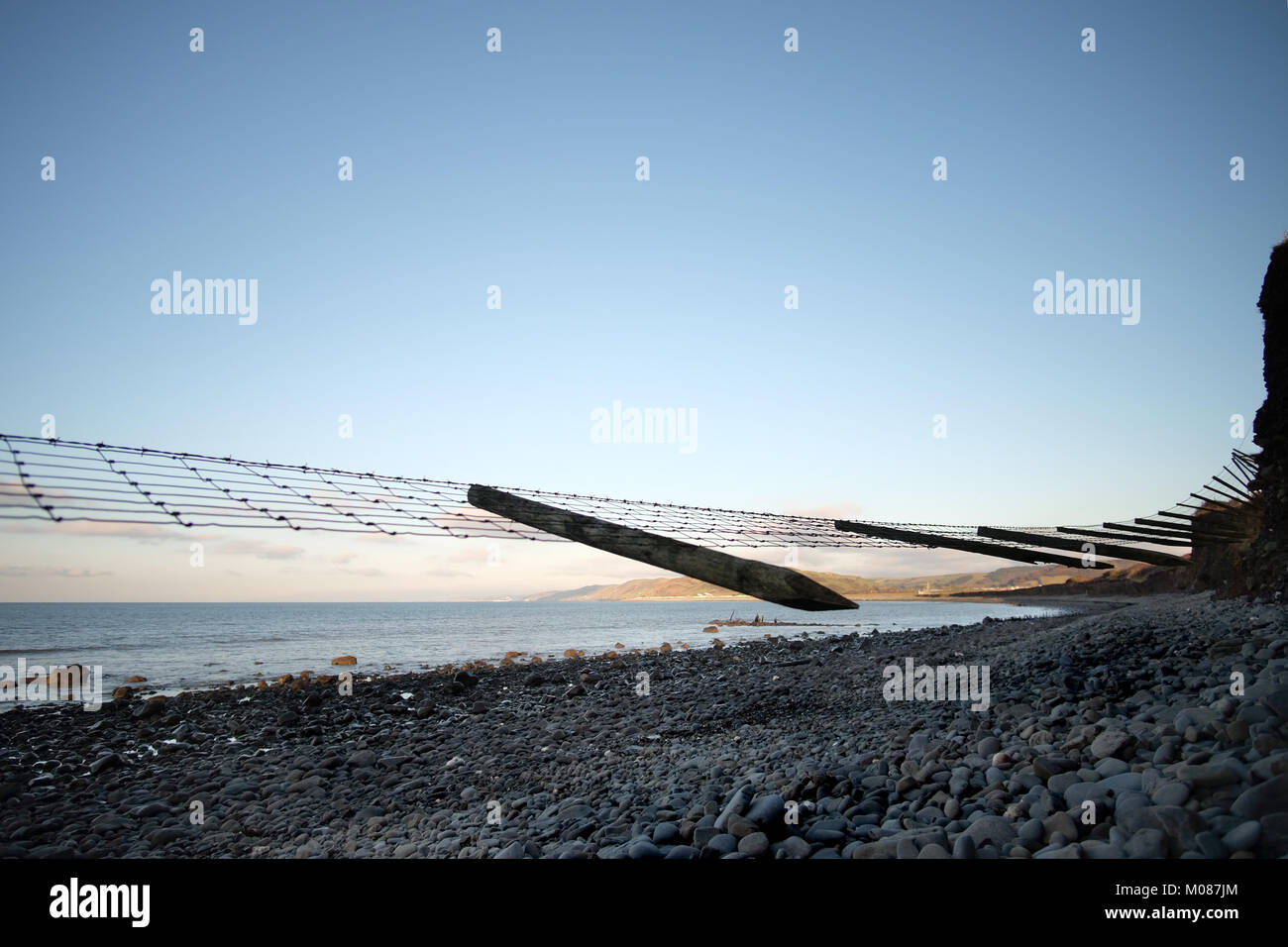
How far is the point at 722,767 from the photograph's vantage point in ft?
20.5

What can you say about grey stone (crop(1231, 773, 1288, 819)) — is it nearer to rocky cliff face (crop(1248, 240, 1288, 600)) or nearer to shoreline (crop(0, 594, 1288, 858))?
shoreline (crop(0, 594, 1288, 858))

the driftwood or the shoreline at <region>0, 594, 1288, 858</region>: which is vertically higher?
the driftwood

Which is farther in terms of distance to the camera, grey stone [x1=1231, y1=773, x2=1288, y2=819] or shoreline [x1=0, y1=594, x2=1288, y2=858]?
shoreline [x1=0, y1=594, x2=1288, y2=858]

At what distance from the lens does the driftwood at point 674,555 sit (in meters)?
3.73

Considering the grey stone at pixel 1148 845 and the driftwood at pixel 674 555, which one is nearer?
the grey stone at pixel 1148 845

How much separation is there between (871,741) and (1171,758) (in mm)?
2627

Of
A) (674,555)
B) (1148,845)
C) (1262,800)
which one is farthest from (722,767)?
(1262,800)

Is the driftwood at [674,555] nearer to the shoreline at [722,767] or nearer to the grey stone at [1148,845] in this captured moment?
the shoreline at [722,767]

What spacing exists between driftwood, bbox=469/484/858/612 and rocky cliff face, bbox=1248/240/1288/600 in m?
11.3

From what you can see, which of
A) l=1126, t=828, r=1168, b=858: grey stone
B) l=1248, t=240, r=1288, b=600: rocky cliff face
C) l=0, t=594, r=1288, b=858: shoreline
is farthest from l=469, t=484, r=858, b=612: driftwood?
l=1248, t=240, r=1288, b=600: rocky cliff face

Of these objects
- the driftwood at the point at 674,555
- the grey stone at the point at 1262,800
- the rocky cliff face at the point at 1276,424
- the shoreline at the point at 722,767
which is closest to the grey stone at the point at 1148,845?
the shoreline at the point at 722,767

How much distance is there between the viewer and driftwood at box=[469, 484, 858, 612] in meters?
3.73

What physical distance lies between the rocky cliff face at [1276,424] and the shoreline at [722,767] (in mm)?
1101
